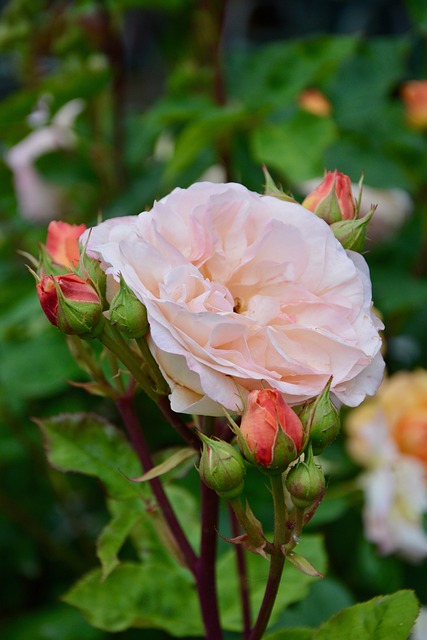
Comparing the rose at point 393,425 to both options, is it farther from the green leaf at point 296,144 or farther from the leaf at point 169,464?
the leaf at point 169,464

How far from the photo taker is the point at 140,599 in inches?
28.1

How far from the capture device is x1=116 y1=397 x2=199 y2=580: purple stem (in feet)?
1.97

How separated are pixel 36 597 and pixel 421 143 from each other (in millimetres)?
967

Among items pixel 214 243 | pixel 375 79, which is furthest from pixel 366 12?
pixel 214 243

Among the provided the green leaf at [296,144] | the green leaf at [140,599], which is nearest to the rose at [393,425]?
the green leaf at [296,144]

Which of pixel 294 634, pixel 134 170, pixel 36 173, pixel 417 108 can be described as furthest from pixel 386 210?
pixel 294 634

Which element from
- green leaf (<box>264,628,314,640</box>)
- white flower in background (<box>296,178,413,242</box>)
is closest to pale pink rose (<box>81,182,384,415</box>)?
green leaf (<box>264,628,314,640</box>)

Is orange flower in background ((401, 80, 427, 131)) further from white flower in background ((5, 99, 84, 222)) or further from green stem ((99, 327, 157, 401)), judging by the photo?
green stem ((99, 327, 157, 401))

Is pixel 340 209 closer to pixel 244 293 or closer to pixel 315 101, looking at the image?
pixel 244 293

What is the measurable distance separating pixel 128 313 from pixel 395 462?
0.66m

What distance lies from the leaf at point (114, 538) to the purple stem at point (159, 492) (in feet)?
0.12

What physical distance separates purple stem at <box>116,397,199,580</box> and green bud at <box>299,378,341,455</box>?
150mm

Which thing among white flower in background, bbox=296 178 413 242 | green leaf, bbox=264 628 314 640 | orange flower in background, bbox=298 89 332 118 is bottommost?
white flower in background, bbox=296 178 413 242

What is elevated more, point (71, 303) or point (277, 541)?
point (71, 303)
